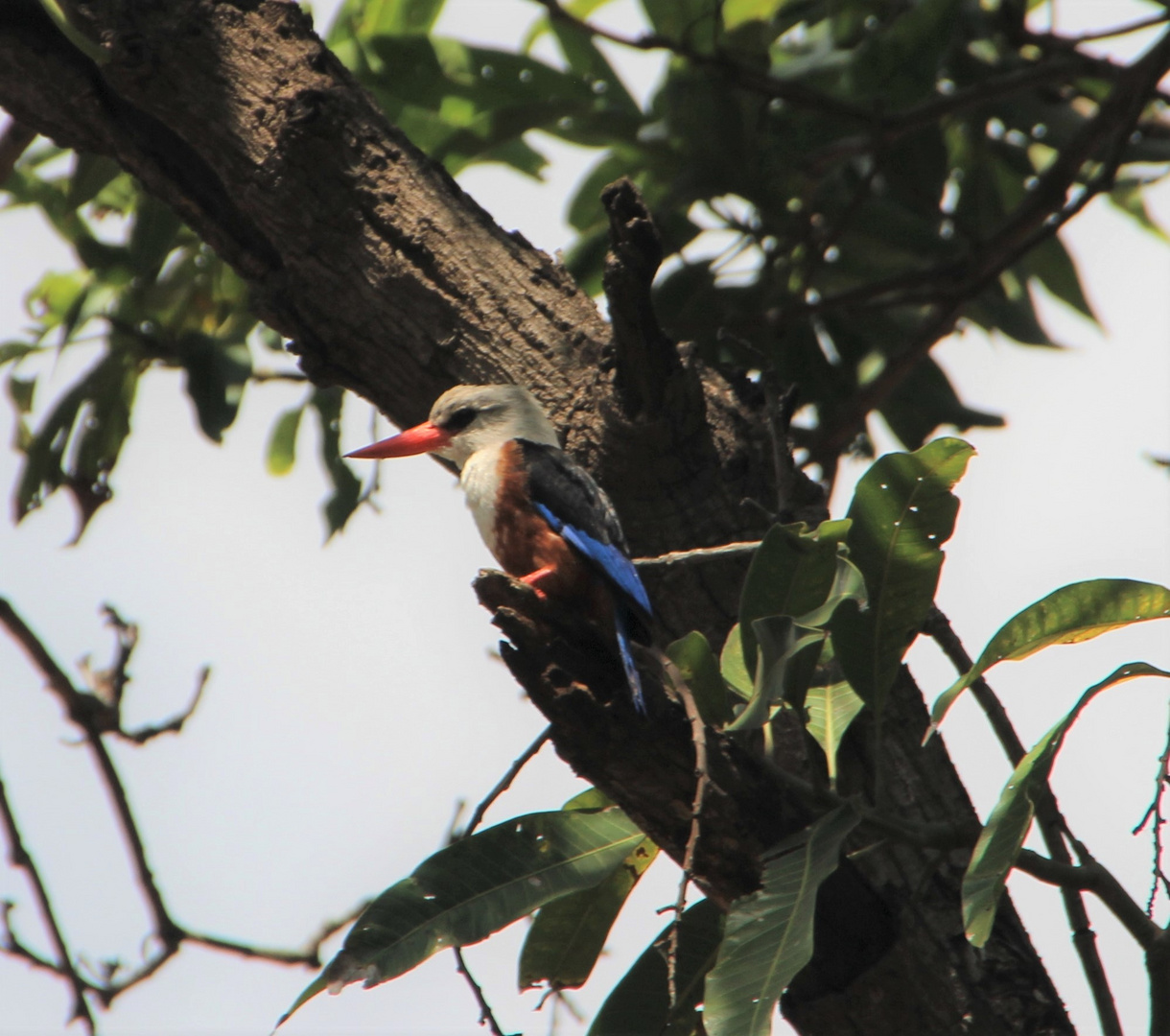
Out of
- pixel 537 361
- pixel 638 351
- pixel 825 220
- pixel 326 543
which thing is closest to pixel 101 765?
pixel 326 543

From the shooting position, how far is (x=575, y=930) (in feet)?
7.80

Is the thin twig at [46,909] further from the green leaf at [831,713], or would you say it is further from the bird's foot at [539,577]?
the green leaf at [831,713]

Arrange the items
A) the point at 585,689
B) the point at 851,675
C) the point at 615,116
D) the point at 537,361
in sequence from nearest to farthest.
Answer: the point at 585,689, the point at 851,675, the point at 537,361, the point at 615,116

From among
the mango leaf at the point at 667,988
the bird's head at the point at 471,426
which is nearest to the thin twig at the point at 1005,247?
the bird's head at the point at 471,426

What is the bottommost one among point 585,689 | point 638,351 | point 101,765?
point 585,689

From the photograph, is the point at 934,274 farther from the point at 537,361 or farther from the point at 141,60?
the point at 141,60

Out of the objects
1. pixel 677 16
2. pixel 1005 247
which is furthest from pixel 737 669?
pixel 1005 247

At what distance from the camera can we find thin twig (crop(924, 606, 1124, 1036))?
81.0 inches

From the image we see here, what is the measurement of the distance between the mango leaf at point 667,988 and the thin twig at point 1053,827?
60cm

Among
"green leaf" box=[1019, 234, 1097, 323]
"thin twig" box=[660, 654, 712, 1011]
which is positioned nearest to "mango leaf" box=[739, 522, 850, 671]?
"thin twig" box=[660, 654, 712, 1011]

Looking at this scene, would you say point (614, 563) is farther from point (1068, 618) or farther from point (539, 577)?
point (1068, 618)

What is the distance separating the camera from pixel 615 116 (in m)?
3.57

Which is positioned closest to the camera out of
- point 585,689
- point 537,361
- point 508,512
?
point 585,689

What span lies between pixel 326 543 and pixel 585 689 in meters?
1.98
